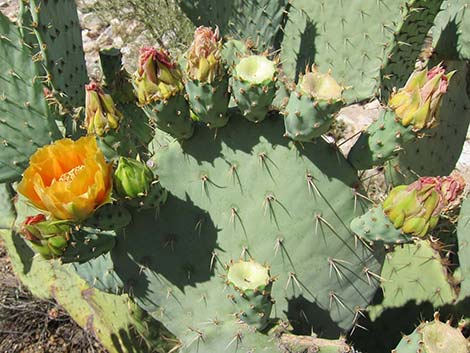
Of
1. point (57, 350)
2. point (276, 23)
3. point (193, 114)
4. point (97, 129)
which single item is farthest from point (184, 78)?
point (57, 350)

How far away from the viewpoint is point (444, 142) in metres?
2.36

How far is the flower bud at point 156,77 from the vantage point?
1146 millimetres

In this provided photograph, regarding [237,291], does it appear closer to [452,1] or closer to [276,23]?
[276,23]

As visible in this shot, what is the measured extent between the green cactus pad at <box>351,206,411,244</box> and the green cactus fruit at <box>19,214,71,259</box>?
2.19 ft

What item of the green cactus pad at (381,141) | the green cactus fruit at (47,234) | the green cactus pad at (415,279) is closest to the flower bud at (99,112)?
the green cactus fruit at (47,234)

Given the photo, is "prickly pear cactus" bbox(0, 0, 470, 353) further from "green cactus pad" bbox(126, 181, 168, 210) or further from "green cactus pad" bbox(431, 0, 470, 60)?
"green cactus pad" bbox(431, 0, 470, 60)

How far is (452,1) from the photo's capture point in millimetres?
2207

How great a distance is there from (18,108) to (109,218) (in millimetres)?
480

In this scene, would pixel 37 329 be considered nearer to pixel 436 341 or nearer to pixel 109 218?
pixel 109 218

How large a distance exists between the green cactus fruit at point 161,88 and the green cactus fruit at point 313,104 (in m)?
0.25

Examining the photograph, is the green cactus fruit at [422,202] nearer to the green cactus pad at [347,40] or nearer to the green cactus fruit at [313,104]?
the green cactus fruit at [313,104]

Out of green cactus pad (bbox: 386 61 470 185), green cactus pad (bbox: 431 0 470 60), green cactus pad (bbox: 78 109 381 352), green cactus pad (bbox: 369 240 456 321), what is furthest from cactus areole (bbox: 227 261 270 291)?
green cactus pad (bbox: 431 0 470 60)

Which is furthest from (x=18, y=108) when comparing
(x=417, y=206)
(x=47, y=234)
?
(x=417, y=206)

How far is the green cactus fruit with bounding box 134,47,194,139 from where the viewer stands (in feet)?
3.78
